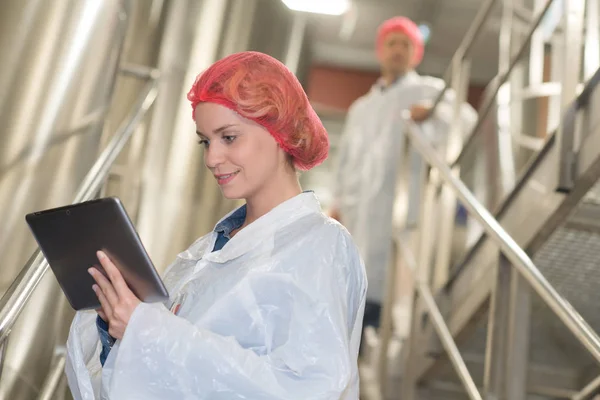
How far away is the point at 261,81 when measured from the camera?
46.6 inches

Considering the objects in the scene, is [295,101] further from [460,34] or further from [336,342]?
[460,34]

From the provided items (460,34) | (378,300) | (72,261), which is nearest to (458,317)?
(378,300)

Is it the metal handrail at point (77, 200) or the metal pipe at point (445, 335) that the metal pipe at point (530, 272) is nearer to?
the metal pipe at point (445, 335)

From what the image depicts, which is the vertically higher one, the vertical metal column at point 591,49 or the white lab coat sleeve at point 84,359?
the vertical metal column at point 591,49

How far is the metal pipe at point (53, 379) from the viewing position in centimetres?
176

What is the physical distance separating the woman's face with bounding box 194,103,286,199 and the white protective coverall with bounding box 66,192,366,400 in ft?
0.20

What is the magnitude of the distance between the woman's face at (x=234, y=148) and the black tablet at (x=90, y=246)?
0.17m

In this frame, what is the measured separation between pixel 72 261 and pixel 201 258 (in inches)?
7.5

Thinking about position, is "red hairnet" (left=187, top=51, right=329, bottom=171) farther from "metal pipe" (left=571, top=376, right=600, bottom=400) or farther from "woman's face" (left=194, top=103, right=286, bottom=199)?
"metal pipe" (left=571, top=376, right=600, bottom=400)

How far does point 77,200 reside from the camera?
1.68 m

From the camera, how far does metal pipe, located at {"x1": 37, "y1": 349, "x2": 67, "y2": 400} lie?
176 centimetres

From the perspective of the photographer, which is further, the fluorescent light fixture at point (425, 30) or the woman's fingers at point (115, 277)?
the fluorescent light fixture at point (425, 30)

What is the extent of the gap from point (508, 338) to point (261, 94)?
3.59 feet

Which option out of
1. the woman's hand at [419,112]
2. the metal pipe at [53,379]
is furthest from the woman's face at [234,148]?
the woman's hand at [419,112]
